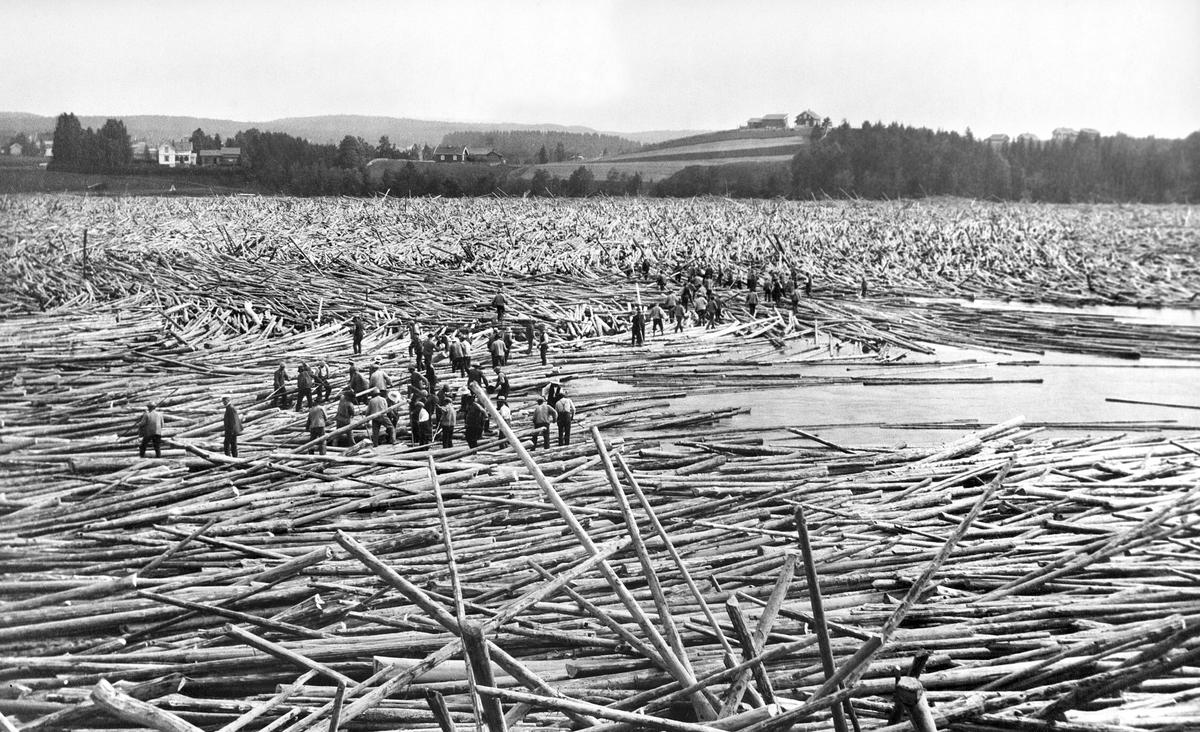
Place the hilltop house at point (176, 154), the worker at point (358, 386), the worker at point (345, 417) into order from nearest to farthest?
the worker at point (345, 417)
the worker at point (358, 386)
the hilltop house at point (176, 154)

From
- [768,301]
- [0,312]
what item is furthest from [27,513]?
[768,301]

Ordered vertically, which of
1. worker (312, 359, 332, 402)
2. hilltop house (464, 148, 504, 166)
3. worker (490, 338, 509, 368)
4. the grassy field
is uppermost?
hilltop house (464, 148, 504, 166)

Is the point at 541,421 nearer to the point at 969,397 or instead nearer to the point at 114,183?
the point at 969,397

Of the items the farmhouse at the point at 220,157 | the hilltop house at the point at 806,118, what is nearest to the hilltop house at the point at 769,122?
the hilltop house at the point at 806,118

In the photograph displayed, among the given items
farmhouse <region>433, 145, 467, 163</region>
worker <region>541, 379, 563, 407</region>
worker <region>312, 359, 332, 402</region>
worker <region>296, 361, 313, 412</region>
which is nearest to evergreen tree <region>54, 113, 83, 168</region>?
worker <region>312, 359, 332, 402</region>

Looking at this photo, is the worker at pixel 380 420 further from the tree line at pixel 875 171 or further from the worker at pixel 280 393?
the tree line at pixel 875 171

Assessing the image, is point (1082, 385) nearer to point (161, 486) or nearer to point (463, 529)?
point (463, 529)

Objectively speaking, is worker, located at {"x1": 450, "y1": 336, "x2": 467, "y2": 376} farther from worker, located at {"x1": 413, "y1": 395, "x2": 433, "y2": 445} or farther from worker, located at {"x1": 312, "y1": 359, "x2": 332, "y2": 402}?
worker, located at {"x1": 413, "y1": 395, "x2": 433, "y2": 445}
